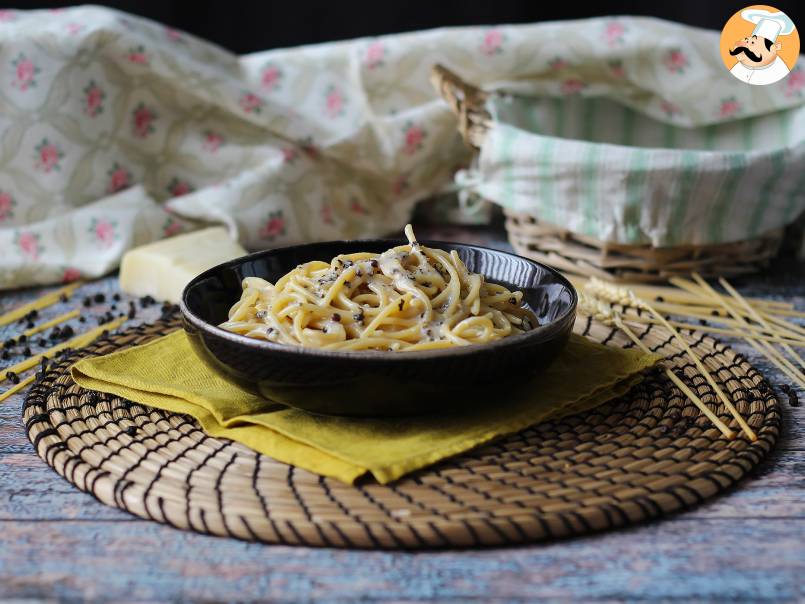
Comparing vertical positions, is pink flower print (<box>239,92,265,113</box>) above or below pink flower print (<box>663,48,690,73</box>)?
below

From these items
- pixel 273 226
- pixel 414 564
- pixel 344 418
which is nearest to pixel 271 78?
pixel 273 226

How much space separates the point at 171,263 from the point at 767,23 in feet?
6.37

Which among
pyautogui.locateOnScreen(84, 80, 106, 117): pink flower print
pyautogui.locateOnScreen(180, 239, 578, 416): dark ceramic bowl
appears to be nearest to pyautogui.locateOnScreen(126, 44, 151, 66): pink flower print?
pyautogui.locateOnScreen(84, 80, 106, 117): pink flower print

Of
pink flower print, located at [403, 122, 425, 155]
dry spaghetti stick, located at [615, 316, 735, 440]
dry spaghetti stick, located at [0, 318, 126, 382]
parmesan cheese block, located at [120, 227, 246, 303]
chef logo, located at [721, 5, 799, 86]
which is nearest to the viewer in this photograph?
dry spaghetti stick, located at [615, 316, 735, 440]

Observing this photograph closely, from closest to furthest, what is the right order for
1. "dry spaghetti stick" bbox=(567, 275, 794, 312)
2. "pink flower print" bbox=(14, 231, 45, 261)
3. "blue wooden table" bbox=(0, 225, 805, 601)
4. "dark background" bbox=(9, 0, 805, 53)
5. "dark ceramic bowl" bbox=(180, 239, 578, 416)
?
"blue wooden table" bbox=(0, 225, 805, 601) → "dark ceramic bowl" bbox=(180, 239, 578, 416) → "dry spaghetti stick" bbox=(567, 275, 794, 312) → "pink flower print" bbox=(14, 231, 45, 261) → "dark background" bbox=(9, 0, 805, 53)

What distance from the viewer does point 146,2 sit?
11.5 ft

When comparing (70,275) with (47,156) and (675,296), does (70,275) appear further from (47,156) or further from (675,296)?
(675,296)

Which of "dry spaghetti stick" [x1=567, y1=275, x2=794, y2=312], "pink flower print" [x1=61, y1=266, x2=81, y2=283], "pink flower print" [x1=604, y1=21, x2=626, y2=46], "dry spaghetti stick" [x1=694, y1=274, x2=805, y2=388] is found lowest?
"pink flower print" [x1=61, y1=266, x2=81, y2=283]

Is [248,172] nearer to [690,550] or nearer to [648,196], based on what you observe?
[648,196]

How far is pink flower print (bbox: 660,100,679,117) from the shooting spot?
9.86 feet

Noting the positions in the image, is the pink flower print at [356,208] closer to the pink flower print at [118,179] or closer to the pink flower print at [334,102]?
the pink flower print at [334,102]

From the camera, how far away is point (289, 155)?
297 centimetres

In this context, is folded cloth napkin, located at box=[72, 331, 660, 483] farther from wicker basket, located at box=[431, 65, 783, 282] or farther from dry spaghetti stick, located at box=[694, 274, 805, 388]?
wicker basket, located at box=[431, 65, 783, 282]

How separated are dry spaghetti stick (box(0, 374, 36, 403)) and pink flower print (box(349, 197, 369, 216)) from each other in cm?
151
